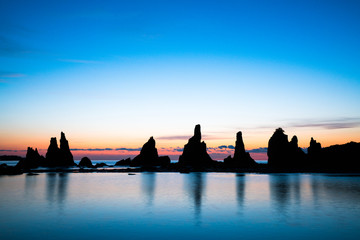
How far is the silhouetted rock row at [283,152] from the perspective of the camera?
157 m

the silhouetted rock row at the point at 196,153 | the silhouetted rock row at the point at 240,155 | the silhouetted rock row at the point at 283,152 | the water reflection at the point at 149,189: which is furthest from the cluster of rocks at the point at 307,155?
the water reflection at the point at 149,189

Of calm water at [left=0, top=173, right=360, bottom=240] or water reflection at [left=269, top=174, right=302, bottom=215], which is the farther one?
water reflection at [left=269, top=174, right=302, bottom=215]

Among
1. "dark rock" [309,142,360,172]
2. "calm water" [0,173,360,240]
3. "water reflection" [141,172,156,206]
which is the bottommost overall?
"water reflection" [141,172,156,206]

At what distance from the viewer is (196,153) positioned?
192250 millimetres

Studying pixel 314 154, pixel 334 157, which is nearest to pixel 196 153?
pixel 314 154

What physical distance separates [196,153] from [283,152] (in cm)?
5824

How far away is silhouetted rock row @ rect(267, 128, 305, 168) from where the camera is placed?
516 ft

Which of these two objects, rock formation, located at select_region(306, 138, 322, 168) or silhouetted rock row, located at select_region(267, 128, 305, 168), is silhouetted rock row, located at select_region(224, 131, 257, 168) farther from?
rock formation, located at select_region(306, 138, 322, 168)

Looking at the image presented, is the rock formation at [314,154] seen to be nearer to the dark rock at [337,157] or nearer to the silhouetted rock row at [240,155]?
the dark rock at [337,157]

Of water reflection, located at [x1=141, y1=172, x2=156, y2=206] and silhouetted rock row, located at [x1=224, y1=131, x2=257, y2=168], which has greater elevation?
silhouetted rock row, located at [x1=224, y1=131, x2=257, y2=168]

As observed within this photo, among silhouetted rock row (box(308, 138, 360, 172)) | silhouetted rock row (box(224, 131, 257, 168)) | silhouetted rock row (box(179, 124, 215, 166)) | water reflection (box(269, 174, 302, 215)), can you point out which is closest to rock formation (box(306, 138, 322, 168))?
silhouetted rock row (box(308, 138, 360, 172))

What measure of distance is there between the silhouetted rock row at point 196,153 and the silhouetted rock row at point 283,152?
47789mm

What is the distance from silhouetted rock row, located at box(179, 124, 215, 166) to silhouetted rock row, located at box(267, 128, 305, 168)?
47.8m

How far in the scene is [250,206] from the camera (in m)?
36.0
